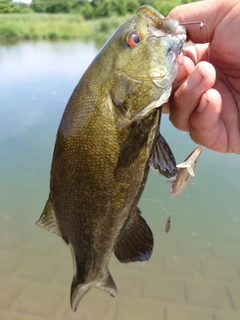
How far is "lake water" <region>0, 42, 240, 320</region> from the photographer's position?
3.73m

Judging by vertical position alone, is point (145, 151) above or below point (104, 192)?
above

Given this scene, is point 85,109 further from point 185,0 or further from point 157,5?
point 157,5

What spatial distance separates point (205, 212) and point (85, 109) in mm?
4084

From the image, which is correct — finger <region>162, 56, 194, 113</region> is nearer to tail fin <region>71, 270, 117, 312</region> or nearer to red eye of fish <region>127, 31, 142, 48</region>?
red eye of fish <region>127, 31, 142, 48</region>

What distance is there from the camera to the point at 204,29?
1.73 metres

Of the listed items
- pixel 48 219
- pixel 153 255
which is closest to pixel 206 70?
pixel 48 219

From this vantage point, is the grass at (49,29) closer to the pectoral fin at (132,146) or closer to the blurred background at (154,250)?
the blurred background at (154,250)

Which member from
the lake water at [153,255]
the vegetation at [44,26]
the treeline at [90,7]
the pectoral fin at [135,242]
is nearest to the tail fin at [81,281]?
the pectoral fin at [135,242]

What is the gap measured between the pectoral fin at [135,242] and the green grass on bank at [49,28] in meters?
25.3

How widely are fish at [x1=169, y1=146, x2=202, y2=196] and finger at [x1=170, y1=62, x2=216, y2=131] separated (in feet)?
0.78

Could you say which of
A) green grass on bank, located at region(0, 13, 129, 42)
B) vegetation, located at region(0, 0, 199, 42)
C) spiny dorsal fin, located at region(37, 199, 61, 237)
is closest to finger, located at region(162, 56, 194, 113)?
spiny dorsal fin, located at region(37, 199, 61, 237)

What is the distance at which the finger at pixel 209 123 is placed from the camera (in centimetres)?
171

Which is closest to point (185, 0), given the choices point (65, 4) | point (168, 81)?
point (168, 81)

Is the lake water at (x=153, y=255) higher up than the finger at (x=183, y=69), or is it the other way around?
the finger at (x=183, y=69)
